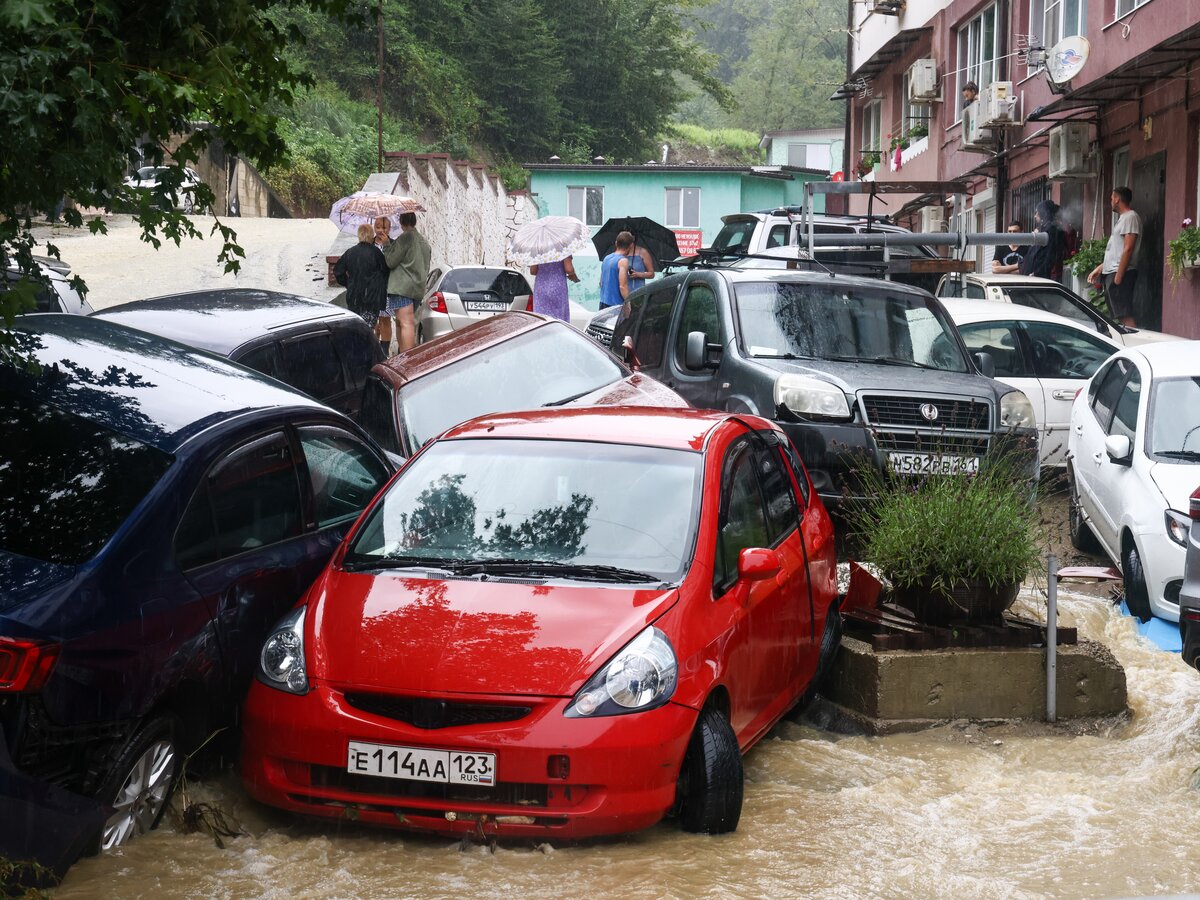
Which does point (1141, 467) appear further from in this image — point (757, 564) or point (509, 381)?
point (757, 564)

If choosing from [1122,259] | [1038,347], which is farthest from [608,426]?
[1122,259]

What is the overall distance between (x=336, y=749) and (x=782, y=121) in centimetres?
10644

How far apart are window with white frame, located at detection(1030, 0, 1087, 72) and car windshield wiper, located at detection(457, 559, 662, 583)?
62.9ft

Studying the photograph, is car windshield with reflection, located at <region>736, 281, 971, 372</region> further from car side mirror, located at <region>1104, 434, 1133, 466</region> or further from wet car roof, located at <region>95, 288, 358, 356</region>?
wet car roof, located at <region>95, 288, 358, 356</region>

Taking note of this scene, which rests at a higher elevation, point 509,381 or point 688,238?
point 688,238

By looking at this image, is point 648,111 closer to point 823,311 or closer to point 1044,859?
point 823,311

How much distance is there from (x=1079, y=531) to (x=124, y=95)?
340 inches

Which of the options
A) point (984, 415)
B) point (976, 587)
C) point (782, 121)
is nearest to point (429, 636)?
point (976, 587)

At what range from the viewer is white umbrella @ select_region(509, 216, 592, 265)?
20547mm

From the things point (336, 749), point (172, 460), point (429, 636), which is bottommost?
point (336, 749)

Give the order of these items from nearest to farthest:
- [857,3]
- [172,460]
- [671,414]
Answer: [172,460], [671,414], [857,3]

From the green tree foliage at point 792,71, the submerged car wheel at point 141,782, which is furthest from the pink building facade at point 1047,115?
the green tree foliage at point 792,71

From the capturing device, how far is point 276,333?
10.0m

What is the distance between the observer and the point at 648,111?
6519 centimetres
